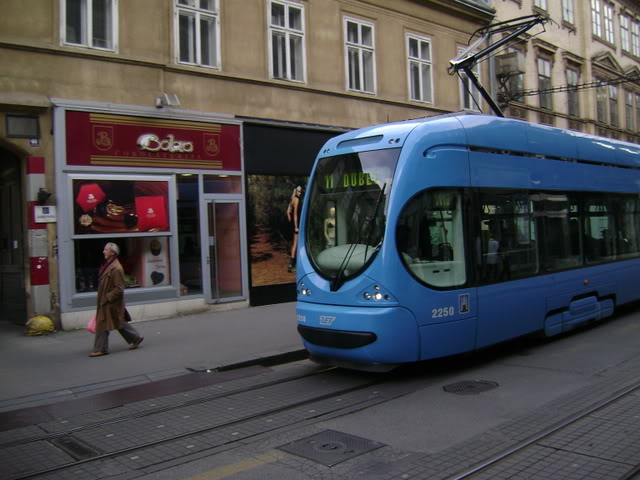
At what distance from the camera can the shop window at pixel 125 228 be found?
37.5 ft

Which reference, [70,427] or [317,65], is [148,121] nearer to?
[317,65]

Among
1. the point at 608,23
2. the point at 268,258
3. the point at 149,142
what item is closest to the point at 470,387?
the point at 268,258

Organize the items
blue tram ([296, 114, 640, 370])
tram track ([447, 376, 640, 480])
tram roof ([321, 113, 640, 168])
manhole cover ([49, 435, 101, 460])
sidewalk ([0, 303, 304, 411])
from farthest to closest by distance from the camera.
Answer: sidewalk ([0, 303, 304, 411])
tram roof ([321, 113, 640, 168])
blue tram ([296, 114, 640, 370])
manhole cover ([49, 435, 101, 460])
tram track ([447, 376, 640, 480])

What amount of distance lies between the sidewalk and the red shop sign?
3.23 m

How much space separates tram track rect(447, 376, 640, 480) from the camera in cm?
437

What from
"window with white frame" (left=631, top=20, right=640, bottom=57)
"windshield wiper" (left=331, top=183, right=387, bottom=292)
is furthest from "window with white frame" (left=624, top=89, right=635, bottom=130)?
"windshield wiper" (left=331, top=183, right=387, bottom=292)

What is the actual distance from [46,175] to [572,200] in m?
9.18

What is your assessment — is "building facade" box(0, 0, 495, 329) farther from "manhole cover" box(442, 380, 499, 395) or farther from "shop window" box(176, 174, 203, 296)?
"manhole cover" box(442, 380, 499, 395)

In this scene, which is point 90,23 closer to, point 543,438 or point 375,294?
point 375,294

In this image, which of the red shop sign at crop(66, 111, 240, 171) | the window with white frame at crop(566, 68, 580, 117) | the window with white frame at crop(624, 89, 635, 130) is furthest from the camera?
the window with white frame at crop(624, 89, 635, 130)

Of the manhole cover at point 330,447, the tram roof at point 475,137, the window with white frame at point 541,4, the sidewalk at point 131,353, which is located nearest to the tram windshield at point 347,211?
the tram roof at point 475,137

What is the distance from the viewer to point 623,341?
9.22 metres

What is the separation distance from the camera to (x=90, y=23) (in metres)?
11.8

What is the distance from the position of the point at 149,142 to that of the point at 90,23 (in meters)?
2.49
